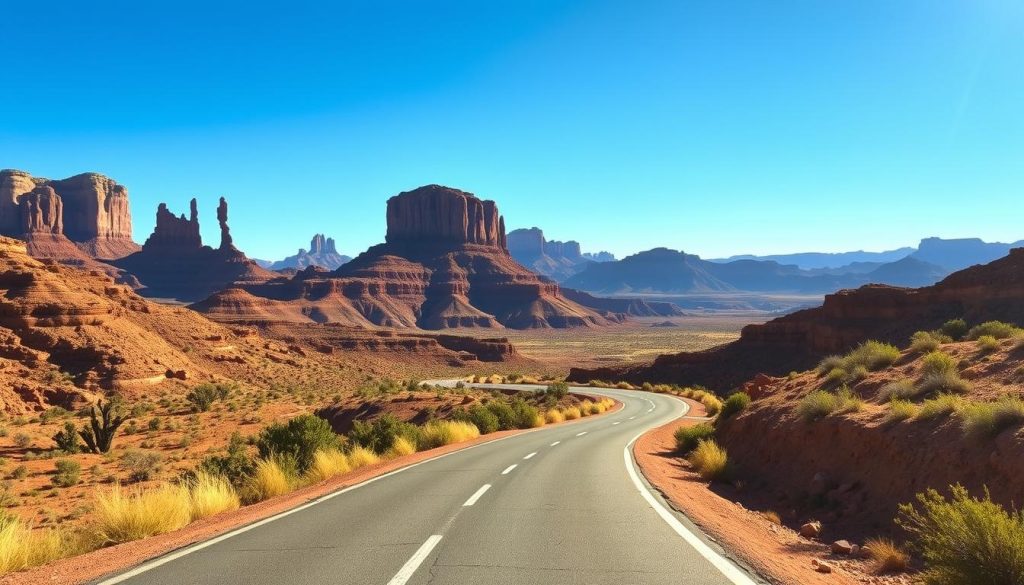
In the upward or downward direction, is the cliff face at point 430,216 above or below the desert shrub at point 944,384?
above

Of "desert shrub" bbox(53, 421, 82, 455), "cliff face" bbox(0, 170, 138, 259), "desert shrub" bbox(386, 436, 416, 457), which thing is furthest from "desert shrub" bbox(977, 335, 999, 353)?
"cliff face" bbox(0, 170, 138, 259)

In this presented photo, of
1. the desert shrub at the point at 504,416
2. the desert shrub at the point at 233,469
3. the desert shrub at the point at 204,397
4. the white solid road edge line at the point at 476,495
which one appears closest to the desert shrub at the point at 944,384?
the white solid road edge line at the point at 476,495

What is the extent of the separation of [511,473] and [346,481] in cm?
347

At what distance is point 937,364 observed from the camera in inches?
479

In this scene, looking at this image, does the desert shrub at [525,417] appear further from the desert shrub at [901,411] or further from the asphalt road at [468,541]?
the desert shrub at [901,411]

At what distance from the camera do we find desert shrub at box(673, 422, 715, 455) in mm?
17625

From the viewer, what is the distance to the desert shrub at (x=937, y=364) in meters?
11.9

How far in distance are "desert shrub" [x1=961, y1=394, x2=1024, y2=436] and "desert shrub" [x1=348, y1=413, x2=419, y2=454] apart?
14389 mm

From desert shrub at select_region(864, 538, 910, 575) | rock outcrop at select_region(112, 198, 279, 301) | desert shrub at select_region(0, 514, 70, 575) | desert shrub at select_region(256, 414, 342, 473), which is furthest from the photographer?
rock outcrop at select_region(112, 198, 279, 301)

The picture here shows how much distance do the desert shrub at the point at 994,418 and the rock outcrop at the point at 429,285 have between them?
113m

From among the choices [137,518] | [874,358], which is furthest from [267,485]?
[874,358]

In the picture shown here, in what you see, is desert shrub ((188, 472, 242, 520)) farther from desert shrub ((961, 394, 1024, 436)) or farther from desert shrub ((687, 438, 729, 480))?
desert shrub ((961, 394, 1024, 436))

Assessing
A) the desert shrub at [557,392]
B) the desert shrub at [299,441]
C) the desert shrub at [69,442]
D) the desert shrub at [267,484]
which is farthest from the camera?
the desert shrub at [557,392]

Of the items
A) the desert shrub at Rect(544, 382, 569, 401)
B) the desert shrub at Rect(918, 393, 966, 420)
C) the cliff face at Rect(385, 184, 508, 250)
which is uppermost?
the cliff face at Rect(385, 184, 508, 250)
